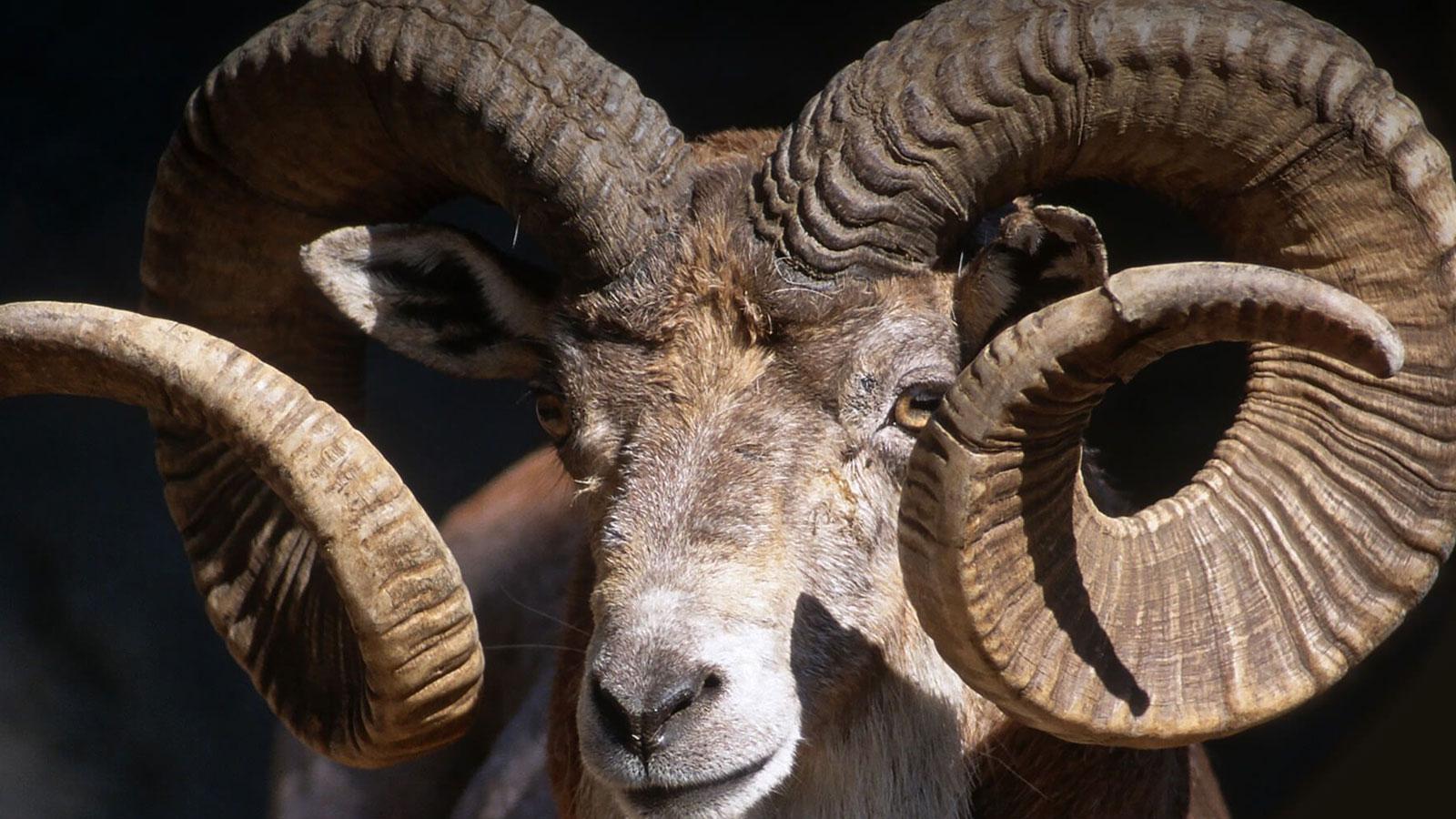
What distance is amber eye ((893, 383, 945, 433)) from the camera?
4.34 m

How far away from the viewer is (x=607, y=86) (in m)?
4.44

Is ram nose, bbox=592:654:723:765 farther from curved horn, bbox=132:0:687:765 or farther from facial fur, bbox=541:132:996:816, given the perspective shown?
curved horn, bbox=132:0:687:765

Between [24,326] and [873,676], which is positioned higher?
[24,326]

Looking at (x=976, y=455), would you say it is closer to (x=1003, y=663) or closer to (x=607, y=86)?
(x=1003, y=663)

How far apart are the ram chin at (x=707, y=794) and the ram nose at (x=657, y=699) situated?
5.5 inches

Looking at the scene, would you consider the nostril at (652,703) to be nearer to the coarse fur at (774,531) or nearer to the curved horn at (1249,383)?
the coarse fur at (774,531)

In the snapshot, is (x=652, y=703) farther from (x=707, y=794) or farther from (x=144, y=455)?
(x=144, y=455)

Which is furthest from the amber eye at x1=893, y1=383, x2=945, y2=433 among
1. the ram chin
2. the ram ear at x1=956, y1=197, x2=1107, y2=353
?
the ram chin

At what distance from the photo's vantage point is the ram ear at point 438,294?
480cm

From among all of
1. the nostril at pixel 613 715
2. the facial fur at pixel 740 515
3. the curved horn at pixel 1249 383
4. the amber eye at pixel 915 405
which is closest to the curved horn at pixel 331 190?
the facial fur at pixel 740 515

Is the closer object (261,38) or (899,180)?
(899,180)

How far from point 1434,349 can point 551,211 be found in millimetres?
2397

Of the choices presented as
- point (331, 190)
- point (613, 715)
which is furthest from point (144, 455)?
point (613, 715)

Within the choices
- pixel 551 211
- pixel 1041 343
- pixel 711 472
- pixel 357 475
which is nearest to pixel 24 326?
pixel 357 475
